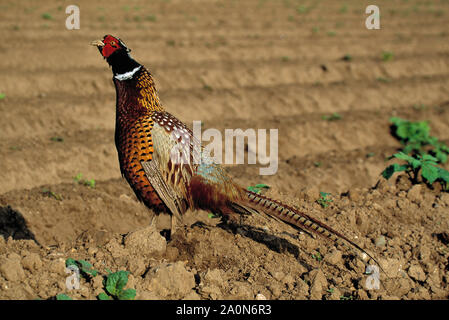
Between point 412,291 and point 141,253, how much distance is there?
2.22m

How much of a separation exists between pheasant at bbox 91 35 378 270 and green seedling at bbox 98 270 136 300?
0.94 meters

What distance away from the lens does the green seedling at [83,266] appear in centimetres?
352

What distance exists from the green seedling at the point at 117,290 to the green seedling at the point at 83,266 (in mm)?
176

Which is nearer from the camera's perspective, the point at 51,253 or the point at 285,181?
the point at 51,253

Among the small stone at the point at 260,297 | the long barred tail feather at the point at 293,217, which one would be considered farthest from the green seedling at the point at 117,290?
the long barred tail feather at the point at 293,217

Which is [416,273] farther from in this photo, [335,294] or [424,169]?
[424,169]

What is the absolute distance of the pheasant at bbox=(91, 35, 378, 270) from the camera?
4016 mm

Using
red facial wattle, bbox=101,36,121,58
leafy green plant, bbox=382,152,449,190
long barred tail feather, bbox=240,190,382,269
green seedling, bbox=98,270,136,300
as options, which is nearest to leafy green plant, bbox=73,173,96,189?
red facial wattle, bbox=101,36,121,58

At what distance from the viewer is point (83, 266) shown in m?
3.56

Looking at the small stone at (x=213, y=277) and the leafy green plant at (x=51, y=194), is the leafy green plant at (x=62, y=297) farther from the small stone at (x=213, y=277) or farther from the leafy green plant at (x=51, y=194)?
the leafy green plant at (x=51, y=194)

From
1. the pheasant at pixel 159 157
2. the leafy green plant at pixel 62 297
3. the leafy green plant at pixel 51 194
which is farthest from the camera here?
the leafy green plant at pixel 51 194

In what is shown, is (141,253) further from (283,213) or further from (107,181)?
(107,181)
